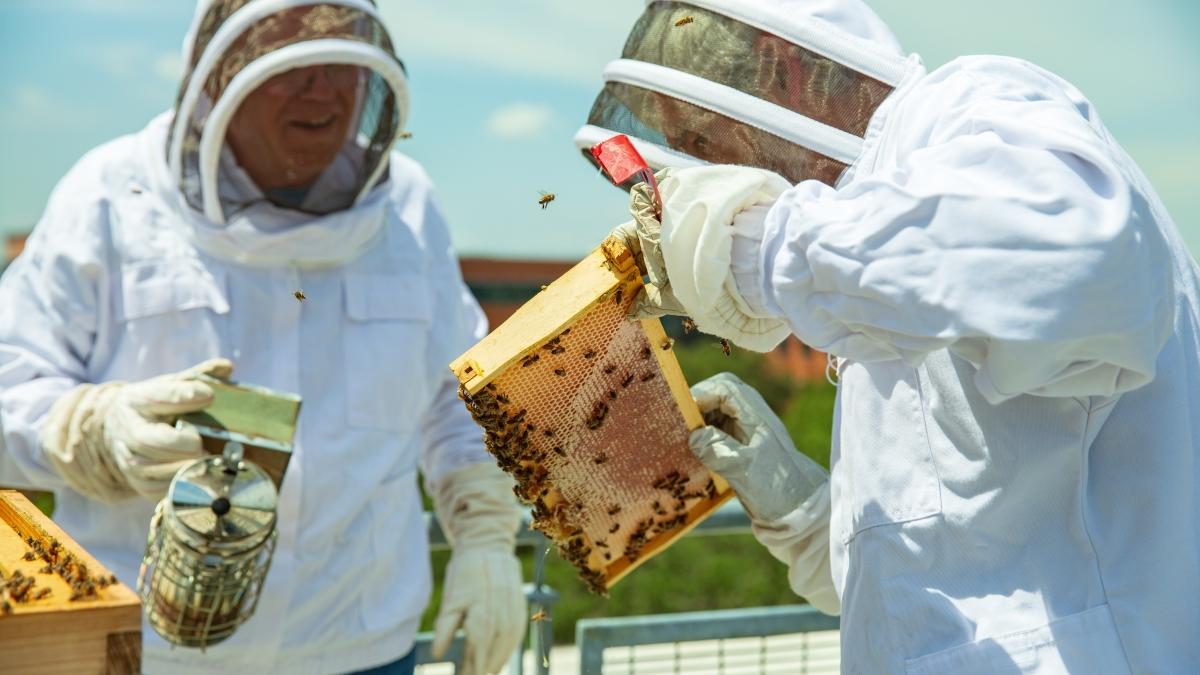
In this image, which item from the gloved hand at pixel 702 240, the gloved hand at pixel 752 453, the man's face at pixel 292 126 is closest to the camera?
the gloved hand at pixel 702 240

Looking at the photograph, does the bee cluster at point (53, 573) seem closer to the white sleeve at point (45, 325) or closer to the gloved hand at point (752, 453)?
the gloved hand at point (752, 453)

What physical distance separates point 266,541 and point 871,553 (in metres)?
1.38

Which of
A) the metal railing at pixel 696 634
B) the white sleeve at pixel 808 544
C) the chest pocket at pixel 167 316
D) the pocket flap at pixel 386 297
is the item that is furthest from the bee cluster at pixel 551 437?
the chest pocket at pixel 167 316

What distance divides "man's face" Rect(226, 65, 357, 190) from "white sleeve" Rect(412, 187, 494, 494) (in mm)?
563

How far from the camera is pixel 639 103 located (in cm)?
238

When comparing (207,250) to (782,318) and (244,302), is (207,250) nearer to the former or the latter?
(244,302)

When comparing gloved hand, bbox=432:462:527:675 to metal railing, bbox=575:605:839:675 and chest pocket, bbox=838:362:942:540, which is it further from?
chest pocket, bbox=838:362:942:540

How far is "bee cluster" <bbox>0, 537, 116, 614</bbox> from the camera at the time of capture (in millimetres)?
1609

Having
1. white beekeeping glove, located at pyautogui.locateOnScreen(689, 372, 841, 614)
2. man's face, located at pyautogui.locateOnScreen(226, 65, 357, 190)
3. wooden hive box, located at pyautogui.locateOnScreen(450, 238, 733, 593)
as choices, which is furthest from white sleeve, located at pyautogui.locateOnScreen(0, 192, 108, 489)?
white beekeeping glove, located at pyautogui.locateOnScreen(689, 372, 841, 614)

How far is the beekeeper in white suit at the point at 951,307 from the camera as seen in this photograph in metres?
1.63

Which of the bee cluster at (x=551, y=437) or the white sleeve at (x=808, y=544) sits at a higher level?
the bee cluster at (x=551, y=437)

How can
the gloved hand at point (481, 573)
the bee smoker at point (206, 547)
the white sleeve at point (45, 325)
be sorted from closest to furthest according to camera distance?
the bee smoker at point (206, 547), the white sleeve at point (45, 325), the gloved hand at point (481, 573)

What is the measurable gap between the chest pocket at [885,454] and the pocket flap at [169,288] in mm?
2126

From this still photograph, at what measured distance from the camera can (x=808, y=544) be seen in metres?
2.65
